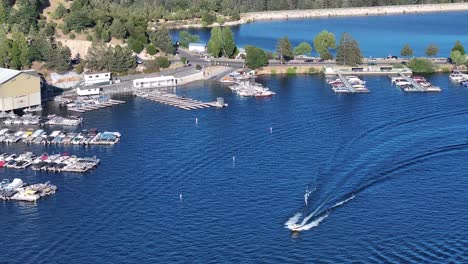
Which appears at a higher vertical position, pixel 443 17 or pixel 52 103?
pixel 443 17

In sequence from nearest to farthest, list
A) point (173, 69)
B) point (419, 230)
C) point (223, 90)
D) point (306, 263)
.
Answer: point (306, 263) < point (419, 230) < point (223, 90) < point (173, 69)

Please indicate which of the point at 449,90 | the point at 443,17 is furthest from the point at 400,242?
the point at 443,17

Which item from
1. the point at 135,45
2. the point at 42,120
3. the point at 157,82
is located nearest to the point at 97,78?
the point at 157,82

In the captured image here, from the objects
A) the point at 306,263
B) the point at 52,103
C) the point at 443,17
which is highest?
the point at 443,17

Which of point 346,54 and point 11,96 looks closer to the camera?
point 11,96

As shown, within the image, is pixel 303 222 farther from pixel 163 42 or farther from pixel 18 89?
pixel 163 42

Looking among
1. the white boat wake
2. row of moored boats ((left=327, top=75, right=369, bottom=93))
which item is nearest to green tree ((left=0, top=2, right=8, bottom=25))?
row of moored boats ((left=327, top=75, right=369, bottom=93))

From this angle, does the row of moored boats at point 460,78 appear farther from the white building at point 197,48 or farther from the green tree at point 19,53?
the green tree at point 19,53

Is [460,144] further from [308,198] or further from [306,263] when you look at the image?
[306,263]
